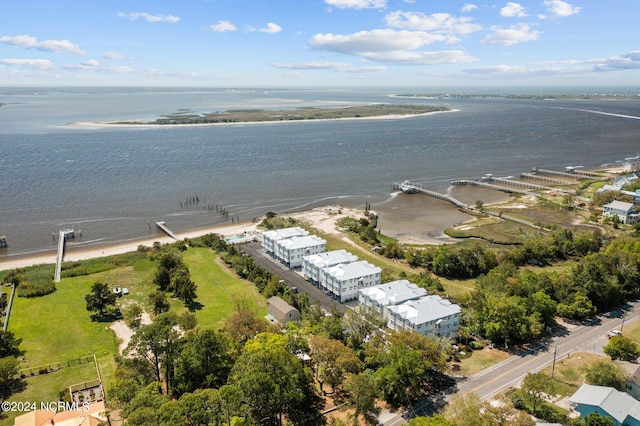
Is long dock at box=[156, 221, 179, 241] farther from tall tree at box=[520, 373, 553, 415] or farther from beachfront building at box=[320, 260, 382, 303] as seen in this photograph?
tall tree at box=[520, 373, 553, 415]

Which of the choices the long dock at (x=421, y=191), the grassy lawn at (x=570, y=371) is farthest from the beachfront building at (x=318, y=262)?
the long dock at (x=421, y=191)

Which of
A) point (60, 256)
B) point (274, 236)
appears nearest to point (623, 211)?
point (274, 236)

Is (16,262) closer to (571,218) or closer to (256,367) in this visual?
(256,367)

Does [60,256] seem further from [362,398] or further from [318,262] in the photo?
[362,398]

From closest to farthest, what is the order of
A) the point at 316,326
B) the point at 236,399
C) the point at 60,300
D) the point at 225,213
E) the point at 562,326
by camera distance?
the point at 236,399 < the point at 316,326 < the point at 562,326 < the point at 60,300 < the point at 225,213

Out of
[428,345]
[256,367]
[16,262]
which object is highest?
[256,367]

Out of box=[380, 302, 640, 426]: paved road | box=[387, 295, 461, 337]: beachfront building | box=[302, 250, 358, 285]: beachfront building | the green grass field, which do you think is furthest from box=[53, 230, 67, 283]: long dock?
box=[380, 302, 640, 426]: paved road

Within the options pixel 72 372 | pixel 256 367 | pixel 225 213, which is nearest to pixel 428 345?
pixel 256 367
